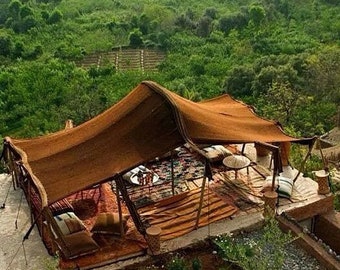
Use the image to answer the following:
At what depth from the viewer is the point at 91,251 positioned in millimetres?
9844

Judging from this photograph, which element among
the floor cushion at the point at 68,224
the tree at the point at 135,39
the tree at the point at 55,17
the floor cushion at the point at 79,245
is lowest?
the tree at the point at 135,39

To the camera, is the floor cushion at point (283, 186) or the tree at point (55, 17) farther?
the tree at point (55, 17)

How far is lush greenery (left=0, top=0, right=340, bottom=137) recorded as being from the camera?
24266mm

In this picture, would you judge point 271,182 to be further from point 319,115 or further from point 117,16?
point 117,16

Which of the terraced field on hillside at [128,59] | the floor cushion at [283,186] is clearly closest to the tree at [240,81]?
the terraced field on hillside at [128,59]

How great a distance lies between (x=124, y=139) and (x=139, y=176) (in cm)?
171

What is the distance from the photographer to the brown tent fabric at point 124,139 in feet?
32.6

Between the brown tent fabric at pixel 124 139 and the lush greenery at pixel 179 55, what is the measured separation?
25.6ft

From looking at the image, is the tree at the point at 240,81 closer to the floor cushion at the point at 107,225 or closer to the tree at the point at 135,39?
the tree at the point at 135,39

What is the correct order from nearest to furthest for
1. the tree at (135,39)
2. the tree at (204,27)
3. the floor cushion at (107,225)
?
the floor cushion at (107,225) < the tree at (135,39) < the tree at (204,27)

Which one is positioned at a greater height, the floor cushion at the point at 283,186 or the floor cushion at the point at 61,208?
the floor cushion at the point at 61,208

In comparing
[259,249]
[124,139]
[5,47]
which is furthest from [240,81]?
[259,249]

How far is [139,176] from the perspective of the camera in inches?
473

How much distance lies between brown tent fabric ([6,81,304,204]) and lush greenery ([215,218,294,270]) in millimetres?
1947
